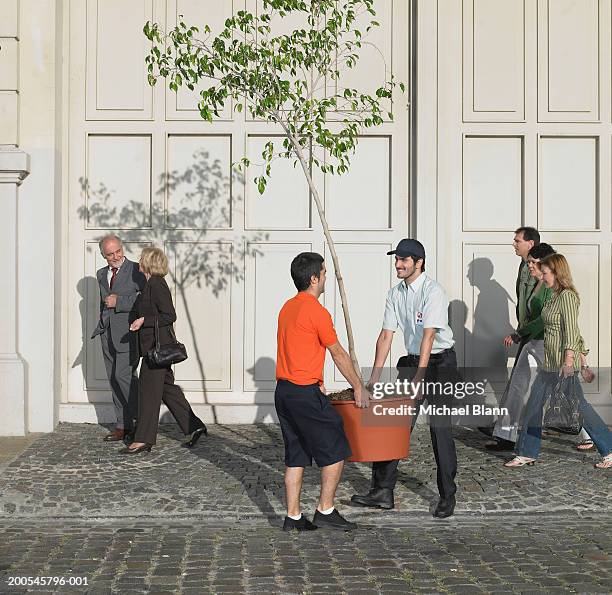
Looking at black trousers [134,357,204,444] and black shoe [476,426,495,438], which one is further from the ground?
black trousers [134,357,204,444]

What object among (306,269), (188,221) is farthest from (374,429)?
(188,221)

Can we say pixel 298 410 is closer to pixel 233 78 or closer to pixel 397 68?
pixel 233 78

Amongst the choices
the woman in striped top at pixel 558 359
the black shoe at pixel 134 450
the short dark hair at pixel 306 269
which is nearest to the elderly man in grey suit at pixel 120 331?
the black shoe at pixel 134 450

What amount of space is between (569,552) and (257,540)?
186 centimetres

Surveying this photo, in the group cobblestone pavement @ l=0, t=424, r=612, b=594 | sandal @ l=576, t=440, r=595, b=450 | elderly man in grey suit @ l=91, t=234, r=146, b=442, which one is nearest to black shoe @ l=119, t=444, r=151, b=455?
cobblestone pavement @ l=0, t=424, r=612, b=594

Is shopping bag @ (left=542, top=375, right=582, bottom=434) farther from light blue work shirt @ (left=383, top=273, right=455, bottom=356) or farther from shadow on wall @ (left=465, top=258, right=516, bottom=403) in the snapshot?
shadow on wall @ (left=465, top=258, right=516, bottom=403)

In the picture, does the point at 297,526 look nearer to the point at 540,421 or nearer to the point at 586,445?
the point at 540,421

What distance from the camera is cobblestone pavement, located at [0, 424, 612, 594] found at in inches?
218

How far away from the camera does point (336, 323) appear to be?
34.3 feet

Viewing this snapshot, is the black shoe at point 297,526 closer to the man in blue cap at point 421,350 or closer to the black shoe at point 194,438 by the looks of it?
the man in blue cap at point 421,350

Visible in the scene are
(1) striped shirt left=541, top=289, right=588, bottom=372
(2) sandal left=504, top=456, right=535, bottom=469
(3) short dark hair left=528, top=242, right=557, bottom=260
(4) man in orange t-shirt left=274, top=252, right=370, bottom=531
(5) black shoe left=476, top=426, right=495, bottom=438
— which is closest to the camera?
(4) man in orange t-shirt left=274, top=252, right=370, bottom=531

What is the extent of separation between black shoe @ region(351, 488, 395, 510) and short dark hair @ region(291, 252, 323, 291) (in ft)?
5.44

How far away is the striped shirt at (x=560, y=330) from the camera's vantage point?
802 centimetres

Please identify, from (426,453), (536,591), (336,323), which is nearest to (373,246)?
(336,323)
